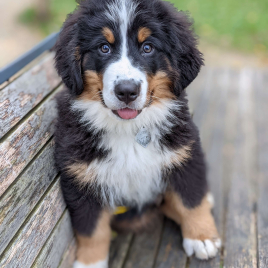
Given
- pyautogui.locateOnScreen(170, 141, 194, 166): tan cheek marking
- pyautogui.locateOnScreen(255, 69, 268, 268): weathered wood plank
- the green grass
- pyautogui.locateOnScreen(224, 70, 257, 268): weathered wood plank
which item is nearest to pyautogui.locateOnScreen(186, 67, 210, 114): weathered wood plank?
pyautogui.locateOnScreen(224, 70, 257, 268): weathered wood plank

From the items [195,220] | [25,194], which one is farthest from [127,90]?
[195,220]

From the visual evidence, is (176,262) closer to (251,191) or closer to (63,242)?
(63,242)

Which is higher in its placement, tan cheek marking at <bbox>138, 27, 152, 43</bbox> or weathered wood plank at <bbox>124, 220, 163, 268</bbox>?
tan cheek marking at <bbox>138, 27, 152, 43</bbox>

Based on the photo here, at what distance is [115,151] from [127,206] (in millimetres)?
563

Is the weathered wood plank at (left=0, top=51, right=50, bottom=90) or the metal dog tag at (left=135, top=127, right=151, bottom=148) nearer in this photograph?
the metal dog tag at (left=135, top=127, right=151, bottom=148)

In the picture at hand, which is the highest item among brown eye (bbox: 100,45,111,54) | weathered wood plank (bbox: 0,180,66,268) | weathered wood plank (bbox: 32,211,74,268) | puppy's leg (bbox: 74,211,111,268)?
brown eye (bbox: 100,45,111,54)

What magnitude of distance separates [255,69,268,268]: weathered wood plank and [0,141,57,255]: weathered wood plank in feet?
5.03

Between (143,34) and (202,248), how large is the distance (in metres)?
1.52

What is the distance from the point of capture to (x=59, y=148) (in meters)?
2.17

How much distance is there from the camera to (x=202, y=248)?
2.36m

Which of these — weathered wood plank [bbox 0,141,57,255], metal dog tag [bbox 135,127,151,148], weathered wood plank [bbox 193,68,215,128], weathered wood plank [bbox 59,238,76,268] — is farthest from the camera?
weathered wood plank [bbox 193,68,215,128]

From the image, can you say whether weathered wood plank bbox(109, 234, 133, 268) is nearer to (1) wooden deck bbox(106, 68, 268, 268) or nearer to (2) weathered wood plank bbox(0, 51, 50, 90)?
(1) wooden deck bbox(106, 68, 268, 268)

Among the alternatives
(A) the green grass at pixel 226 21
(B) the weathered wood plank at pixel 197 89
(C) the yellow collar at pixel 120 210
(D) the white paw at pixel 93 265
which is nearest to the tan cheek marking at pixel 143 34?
(C) the yellow collar at pixel 120 210

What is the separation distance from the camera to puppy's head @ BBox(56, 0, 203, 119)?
6.33ft
